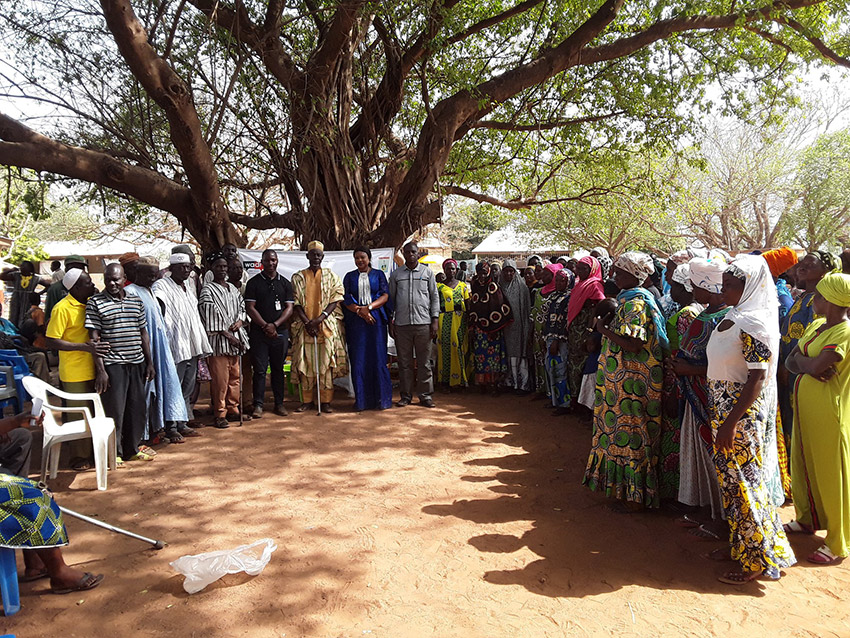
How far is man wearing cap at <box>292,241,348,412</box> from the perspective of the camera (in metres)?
7.11

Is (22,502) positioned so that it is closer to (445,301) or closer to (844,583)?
(844,583)

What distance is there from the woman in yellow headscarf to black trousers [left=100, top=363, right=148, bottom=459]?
5089 mm

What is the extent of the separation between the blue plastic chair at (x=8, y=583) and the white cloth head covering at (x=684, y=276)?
382cm

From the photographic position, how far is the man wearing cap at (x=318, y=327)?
7.11m

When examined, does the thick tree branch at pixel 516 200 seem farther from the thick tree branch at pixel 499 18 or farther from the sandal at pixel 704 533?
the sandal at pixel 704 533

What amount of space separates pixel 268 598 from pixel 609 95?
9615 mm

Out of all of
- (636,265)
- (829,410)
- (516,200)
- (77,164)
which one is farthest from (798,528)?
(516,200)

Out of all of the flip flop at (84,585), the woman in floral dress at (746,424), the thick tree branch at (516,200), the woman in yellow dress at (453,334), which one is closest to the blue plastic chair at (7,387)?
the flip flop at (84,585)

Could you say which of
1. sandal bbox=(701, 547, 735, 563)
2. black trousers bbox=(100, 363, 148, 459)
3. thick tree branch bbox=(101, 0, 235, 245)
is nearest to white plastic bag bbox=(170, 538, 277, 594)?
black trousers bbox=(100, 363, 148, 459)

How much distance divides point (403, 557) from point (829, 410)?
2566mm

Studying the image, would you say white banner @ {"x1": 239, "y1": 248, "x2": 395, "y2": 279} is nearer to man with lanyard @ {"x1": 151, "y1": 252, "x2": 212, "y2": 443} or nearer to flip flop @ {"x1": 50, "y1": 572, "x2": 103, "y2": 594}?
man with lanyard @ {"x1": 151, "y1": 252, "x2": 212, "y2": 443}

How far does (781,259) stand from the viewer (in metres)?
4.49

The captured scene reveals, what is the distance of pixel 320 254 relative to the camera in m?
7.08

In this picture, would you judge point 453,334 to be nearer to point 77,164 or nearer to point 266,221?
point 266,221
